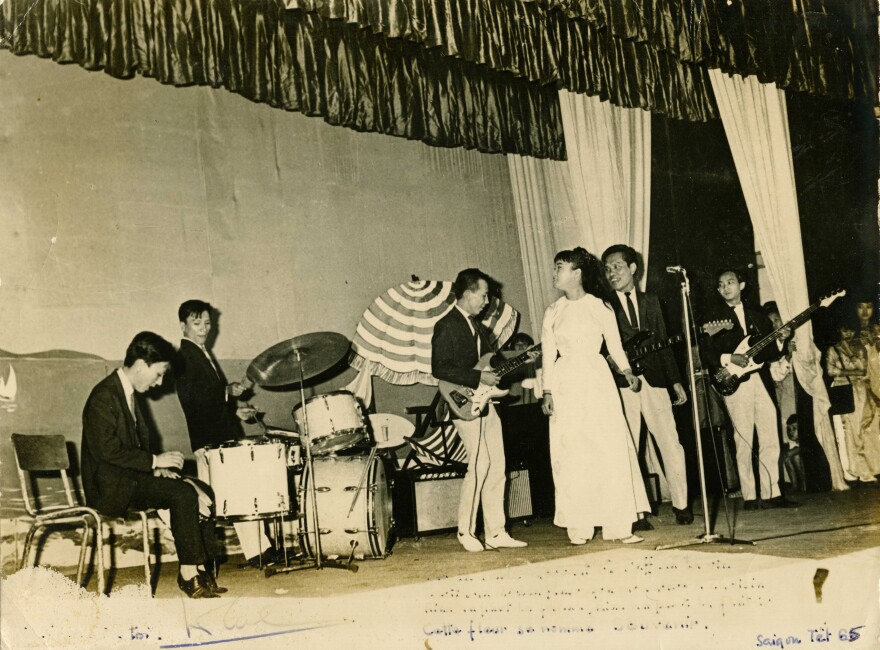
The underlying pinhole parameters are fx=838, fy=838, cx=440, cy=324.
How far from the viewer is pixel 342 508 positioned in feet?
16.8

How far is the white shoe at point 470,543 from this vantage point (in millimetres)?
5289

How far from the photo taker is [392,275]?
23.8 ft

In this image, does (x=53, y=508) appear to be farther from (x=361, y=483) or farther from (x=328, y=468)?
(x=361, y=483)

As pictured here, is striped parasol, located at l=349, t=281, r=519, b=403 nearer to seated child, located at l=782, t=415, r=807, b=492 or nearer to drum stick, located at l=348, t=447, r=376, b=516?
drum stick, located at l=348, t=447, r=376, b=516

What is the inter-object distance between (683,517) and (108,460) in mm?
3635

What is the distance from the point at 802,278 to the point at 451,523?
3.16 meters

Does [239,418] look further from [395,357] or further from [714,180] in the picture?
[714,180]

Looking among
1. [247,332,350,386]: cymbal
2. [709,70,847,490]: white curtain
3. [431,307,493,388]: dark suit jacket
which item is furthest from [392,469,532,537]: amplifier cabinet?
[709,70,847,490]: white curtain

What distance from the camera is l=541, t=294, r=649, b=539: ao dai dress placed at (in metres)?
5.27

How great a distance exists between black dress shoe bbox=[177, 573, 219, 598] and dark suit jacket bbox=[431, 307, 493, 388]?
6.26 feet

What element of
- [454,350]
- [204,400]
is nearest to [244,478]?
[204,400]

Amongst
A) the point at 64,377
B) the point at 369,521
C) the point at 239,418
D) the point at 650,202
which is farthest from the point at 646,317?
the point at 64,377

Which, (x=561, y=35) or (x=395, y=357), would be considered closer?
(x=561, y=35)

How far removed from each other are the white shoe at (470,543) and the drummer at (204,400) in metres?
1.19
